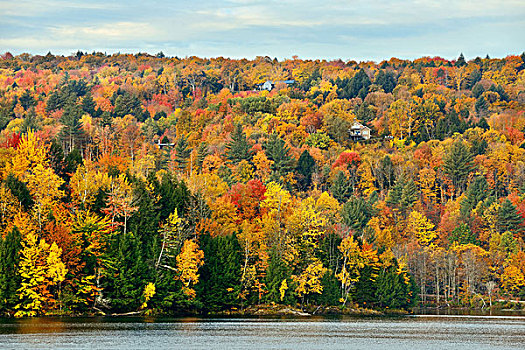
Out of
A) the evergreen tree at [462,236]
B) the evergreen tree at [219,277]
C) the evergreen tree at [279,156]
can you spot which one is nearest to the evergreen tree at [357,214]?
the evergreen tree at [462,236]

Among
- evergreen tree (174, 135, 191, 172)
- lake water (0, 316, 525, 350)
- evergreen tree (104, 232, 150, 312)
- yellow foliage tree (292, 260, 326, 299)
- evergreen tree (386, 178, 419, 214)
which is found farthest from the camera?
evergreen tree (174, 135, 191, 172)

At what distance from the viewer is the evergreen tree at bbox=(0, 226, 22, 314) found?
81562mm

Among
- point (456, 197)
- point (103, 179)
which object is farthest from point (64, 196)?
point (456, 197)

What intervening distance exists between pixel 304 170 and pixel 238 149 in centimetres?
1492

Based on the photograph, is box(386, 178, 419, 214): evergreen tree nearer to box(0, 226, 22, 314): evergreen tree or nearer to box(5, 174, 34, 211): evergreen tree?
box(5, 174, 34, 211): evergreen tree

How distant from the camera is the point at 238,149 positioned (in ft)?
603

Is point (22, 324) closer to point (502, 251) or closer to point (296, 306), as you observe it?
point (296, 306)

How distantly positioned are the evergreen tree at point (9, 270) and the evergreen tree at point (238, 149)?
101 meters

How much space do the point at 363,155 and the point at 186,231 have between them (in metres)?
101

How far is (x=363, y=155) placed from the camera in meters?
196

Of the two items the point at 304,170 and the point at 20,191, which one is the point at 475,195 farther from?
the point at 20,191

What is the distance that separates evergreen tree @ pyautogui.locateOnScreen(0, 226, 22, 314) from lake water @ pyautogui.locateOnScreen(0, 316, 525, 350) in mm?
4726

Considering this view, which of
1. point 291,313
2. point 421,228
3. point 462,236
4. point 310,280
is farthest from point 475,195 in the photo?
point 291,313

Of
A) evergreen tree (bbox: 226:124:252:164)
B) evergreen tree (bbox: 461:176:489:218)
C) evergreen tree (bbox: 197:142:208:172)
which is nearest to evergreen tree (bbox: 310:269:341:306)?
evergreen tree (bbox: 461:176:489:218)
